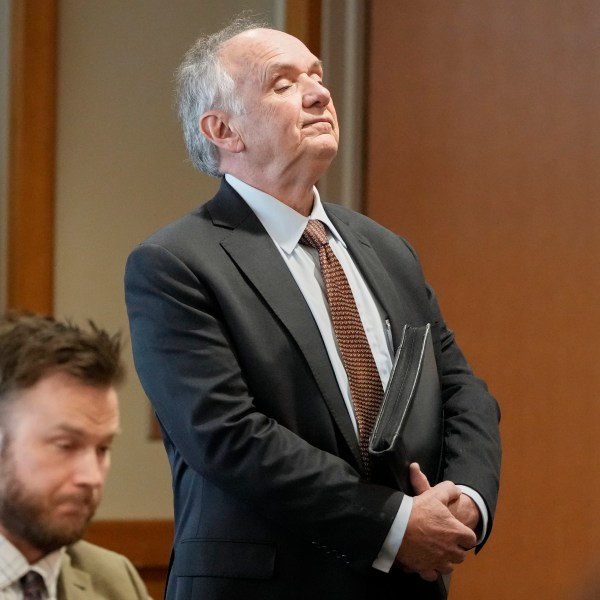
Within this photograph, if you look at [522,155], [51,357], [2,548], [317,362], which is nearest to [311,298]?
[317,362]

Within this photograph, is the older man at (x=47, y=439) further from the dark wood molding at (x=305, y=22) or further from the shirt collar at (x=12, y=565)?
the dark wood molding at (x=305, y=22)

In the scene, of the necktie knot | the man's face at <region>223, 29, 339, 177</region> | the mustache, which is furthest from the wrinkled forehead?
the mustache

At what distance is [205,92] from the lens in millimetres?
2297

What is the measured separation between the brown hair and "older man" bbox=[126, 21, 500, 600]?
224mm

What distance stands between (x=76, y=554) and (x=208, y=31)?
6.76ft

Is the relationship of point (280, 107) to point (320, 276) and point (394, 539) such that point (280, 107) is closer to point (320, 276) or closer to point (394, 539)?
point (320, 276)

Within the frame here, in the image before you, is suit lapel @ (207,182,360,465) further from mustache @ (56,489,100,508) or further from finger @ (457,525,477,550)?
mustache @ (56,489,100,508)

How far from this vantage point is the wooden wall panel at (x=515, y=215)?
3.29m

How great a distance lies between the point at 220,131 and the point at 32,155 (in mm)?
1276

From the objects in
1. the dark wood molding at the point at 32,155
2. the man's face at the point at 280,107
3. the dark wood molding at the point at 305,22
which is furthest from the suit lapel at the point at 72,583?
the dark wood molding at the point at 305,22

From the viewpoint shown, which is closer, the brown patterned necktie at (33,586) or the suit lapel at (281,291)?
the brown patterned necktie at (33,586)

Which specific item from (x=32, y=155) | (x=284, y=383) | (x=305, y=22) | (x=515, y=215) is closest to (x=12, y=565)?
(x=284, y=383)

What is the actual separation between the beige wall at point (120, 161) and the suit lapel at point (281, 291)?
1.40 metres

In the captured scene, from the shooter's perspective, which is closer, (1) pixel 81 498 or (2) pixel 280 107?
(1) pixel 81 498
